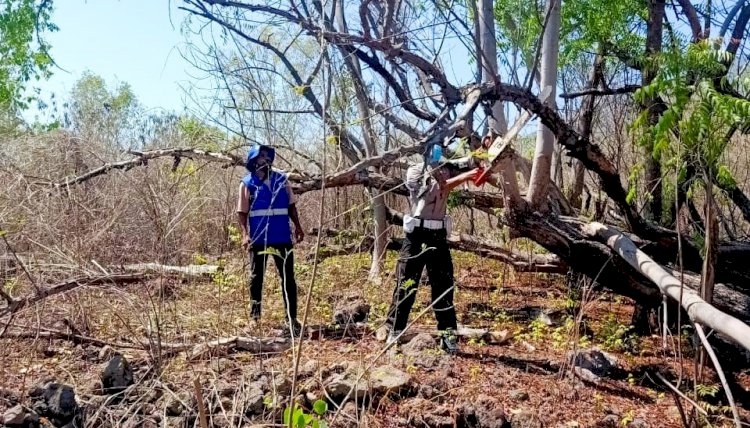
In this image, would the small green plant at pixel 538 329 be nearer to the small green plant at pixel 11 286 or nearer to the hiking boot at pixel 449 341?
the hiking boot at pixel 449 341

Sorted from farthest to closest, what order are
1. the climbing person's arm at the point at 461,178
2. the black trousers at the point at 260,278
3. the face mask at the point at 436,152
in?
1. the black trousers at the point at 260,278
2. the climbing person's arm at the point at 461,178
3. the face mask at the point at 436,152

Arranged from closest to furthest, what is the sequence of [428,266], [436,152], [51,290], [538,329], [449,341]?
[51,290] < [436,152] < [449,341] < [428,266] < [538,329]

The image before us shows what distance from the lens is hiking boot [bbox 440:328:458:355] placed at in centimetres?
460

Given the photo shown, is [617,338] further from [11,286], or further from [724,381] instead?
[11,286]

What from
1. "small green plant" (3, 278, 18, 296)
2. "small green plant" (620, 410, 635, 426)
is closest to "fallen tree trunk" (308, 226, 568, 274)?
"small green plant" (620, 410, 635, 426)

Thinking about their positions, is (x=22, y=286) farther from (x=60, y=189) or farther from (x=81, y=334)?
(x=60, y=189)

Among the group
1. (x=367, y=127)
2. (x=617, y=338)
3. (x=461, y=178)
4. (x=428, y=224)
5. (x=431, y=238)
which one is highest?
(x=367, y=127)

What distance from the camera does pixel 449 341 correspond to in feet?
15.2

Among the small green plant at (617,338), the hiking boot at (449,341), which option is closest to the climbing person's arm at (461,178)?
the hiking boot at (449,341)

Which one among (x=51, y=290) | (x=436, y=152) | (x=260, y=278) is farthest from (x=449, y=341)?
(x=51, y=290)

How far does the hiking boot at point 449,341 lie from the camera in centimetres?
460

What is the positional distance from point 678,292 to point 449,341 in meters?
1.77

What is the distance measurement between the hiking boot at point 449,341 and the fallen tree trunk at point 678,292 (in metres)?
1.43

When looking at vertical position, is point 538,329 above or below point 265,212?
below
